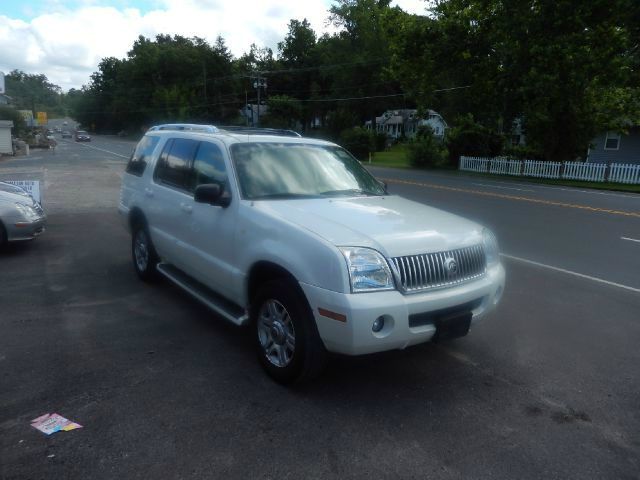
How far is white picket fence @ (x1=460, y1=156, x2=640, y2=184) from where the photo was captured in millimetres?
23998

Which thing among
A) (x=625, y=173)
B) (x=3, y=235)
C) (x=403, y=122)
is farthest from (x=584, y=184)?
(x=403, y=122)

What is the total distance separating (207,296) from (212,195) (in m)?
1.04

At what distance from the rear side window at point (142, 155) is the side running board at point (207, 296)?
142cm

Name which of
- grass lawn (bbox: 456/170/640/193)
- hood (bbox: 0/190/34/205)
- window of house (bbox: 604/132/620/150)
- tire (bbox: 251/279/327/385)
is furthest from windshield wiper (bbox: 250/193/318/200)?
window of house (bbox: 604/132/620/150)

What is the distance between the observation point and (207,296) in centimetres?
475

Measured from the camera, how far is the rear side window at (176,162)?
5.26 meters

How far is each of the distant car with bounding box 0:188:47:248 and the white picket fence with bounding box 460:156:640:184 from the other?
2446 cm

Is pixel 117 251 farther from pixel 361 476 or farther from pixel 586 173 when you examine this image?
pixel 586 173

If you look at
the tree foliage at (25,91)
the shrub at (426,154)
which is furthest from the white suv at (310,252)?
the tree foliage at (25,91)

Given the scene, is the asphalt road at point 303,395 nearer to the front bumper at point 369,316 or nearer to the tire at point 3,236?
the front bumper at point 369,316

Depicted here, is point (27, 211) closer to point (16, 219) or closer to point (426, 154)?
point (16, 219)

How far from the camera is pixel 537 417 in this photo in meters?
3.51

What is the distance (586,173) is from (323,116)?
54820 millimetres

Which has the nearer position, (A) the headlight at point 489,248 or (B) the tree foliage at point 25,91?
(A) the headlight at point 489,248
